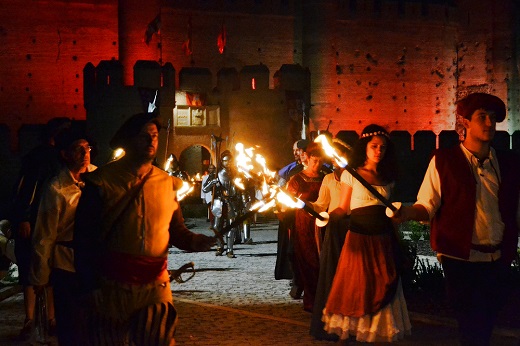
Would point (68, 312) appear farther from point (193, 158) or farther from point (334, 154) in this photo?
point (193, 158)

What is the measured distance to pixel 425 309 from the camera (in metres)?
8.34

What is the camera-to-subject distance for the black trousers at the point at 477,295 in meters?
5.29

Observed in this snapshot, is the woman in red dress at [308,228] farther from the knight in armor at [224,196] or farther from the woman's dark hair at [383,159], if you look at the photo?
the knight in armor at [224,196]

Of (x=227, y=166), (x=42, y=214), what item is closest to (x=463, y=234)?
(x=42, y=214)

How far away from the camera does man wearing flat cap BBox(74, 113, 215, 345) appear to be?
4.58m

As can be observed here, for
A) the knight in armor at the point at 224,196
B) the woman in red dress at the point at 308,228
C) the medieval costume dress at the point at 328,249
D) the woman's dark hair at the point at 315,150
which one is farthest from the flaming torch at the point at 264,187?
the knight in armor at the point at 224,196

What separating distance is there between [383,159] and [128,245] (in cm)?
277


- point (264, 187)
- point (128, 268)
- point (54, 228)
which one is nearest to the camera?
point (128, 268)

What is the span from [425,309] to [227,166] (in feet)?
26.7

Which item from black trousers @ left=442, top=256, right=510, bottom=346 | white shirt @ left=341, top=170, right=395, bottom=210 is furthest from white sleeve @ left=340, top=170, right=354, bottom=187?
black trousers @ left=442, top=256, right=510, bottom=346

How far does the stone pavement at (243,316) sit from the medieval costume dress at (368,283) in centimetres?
72

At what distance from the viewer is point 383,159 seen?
6801 mm

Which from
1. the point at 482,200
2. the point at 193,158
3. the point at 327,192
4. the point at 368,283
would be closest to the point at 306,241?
the point at 327,192

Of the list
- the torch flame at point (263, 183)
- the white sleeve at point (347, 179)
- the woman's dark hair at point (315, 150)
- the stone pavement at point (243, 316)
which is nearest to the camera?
the torch flame at point (263, 183)
